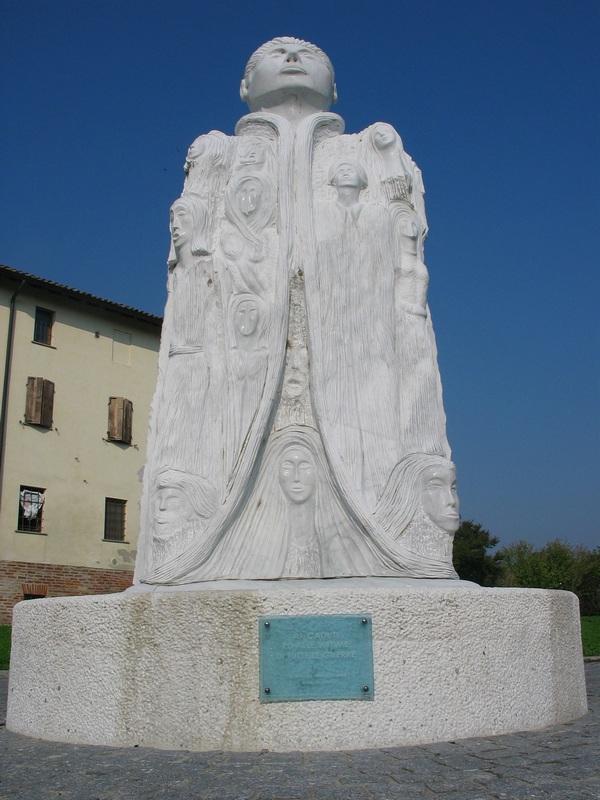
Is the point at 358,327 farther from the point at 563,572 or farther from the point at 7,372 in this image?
the point at 563,572

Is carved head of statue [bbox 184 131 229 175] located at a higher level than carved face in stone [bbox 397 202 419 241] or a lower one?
higher

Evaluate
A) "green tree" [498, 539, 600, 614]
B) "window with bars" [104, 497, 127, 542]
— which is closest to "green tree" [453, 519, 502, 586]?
"green tree" [498, 539, 600, 614]

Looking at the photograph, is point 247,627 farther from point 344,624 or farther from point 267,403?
point 267,403

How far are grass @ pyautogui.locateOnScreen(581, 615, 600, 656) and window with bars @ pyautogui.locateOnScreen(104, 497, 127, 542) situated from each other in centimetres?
1574

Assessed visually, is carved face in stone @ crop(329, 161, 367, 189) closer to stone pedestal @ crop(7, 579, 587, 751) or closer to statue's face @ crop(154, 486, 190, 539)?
statue's face @ crop(154, 486, 190, 539)

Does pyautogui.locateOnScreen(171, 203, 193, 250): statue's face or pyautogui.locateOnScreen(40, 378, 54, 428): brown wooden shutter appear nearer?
pyautogui.locateOnScreen(171, 203, 193, 250): statue's face

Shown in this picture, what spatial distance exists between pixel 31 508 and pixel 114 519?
339cm

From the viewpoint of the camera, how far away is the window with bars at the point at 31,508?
24875mm

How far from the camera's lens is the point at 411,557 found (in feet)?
18.3

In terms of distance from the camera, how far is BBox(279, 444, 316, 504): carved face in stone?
587 centimetres

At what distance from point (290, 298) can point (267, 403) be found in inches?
33.9

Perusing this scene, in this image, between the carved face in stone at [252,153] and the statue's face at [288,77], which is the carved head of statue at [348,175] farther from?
the statue's face at [288,77]

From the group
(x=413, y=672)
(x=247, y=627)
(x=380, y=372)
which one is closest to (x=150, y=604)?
(x=247, y=627)

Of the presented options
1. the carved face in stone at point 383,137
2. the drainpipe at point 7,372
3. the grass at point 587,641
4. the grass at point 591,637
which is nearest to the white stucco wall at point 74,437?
the drainpipe at point 7,372
